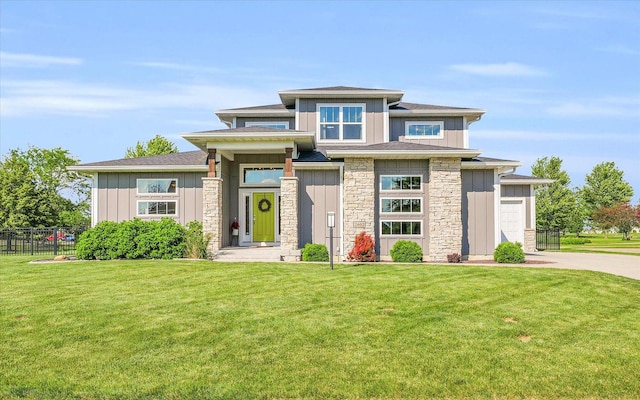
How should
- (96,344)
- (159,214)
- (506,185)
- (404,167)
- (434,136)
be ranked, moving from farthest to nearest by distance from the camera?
(506,185) < (434,136) < (159,214) < (404,167) < (96,344)

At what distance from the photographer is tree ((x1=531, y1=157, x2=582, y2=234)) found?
143 ft

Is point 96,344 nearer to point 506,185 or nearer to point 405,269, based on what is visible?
point 405,269

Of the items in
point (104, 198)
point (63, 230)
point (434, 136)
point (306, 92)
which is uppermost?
point (306, 92)

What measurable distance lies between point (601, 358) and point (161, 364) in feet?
19.4

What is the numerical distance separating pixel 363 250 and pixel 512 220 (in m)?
11.6

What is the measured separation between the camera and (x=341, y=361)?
257 inches

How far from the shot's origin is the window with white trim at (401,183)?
17.8 metres

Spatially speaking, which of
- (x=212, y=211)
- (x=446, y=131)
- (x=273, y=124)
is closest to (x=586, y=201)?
(x=446, y=131)

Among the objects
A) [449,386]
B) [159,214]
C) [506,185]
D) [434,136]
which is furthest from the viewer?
[506,185]

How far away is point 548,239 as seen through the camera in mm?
31078

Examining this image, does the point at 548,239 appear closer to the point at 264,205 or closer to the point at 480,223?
the point at 480,223

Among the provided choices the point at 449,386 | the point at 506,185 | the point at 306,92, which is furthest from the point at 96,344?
the point at 506,185

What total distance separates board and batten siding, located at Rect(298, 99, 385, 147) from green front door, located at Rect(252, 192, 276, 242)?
3.33 meters

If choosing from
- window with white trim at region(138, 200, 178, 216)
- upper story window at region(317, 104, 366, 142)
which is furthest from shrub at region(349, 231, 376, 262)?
window with white trim at region(138, 200, 178, 216)
